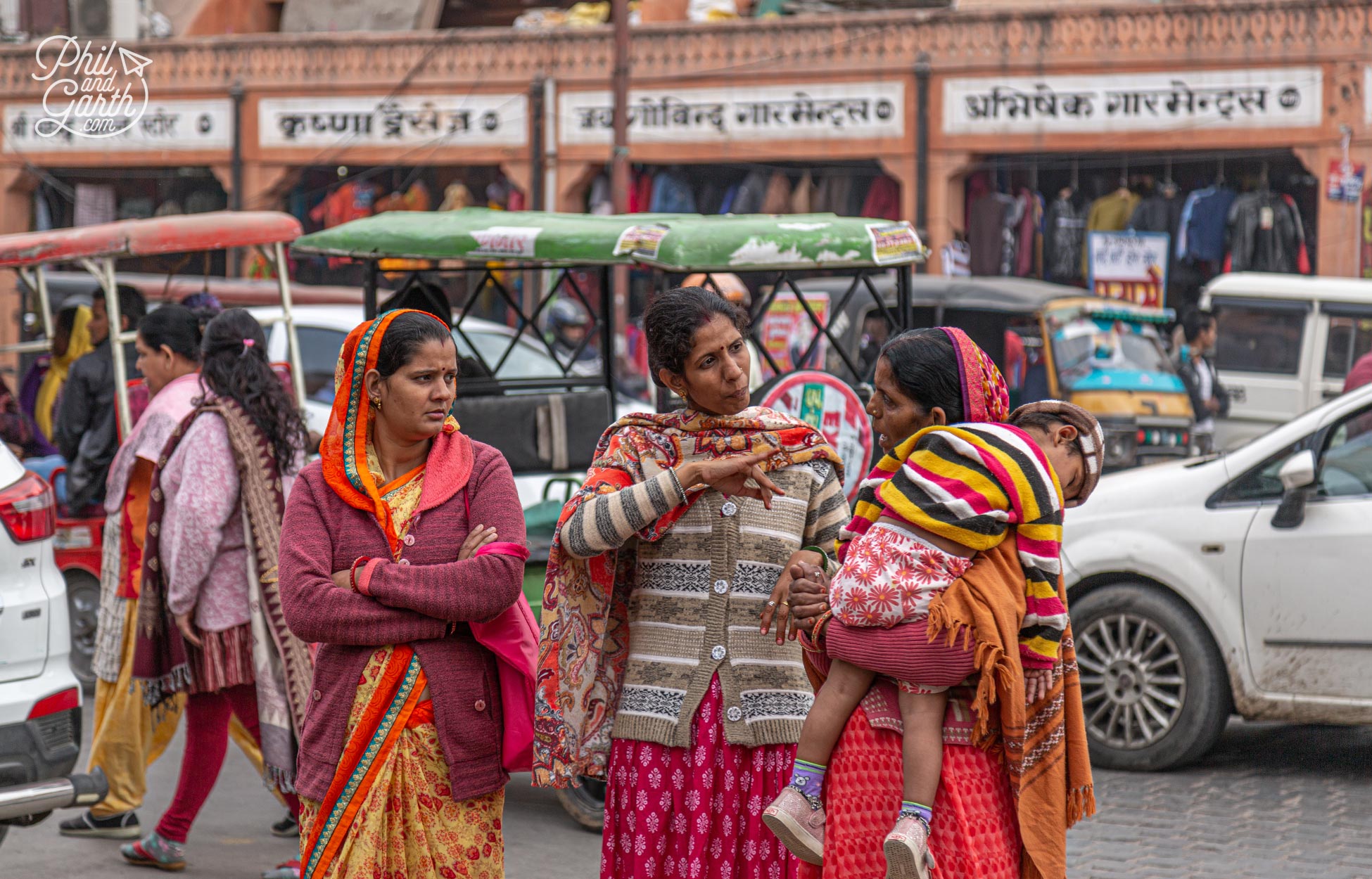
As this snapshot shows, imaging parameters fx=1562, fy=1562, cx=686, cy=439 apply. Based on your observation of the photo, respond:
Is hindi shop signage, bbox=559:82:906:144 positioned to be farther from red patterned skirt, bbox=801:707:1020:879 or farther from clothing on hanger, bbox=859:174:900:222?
red patterned skirt, bbox=801:707:1020:879

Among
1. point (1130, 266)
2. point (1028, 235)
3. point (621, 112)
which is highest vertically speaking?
point (621, 112)

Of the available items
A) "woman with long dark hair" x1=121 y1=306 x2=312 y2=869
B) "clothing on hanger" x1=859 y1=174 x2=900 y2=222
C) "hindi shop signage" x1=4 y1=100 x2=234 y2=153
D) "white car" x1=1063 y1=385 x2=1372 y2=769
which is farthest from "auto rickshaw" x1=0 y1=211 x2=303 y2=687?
"hindi shop signage" x1=4 y1=100 x2=234 y2=153

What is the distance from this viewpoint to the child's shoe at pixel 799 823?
285cm

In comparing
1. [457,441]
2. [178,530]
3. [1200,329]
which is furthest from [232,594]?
[1200,329]

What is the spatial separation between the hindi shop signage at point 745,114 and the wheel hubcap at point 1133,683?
14004 mm

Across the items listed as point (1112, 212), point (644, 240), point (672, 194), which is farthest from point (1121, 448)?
point (672, 194)

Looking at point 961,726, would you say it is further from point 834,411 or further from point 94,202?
point 94,202

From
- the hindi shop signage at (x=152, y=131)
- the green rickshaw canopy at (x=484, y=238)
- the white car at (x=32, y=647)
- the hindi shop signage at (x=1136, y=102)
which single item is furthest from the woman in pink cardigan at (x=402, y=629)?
the hindi shop signage at (x=152, y=131)

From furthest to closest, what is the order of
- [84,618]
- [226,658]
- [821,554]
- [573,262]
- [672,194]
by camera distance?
[672,194] → [84,618] → [573,262] → [226,658] → [821,554]

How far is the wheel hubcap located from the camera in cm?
633

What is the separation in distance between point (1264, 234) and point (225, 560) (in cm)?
Answer: 1587

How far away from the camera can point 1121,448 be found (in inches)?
505

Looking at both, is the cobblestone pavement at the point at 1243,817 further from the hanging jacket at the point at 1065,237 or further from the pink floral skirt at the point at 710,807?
the hanging jacket at the point at 1065,237

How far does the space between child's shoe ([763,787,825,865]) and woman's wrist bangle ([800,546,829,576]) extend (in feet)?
1.57
